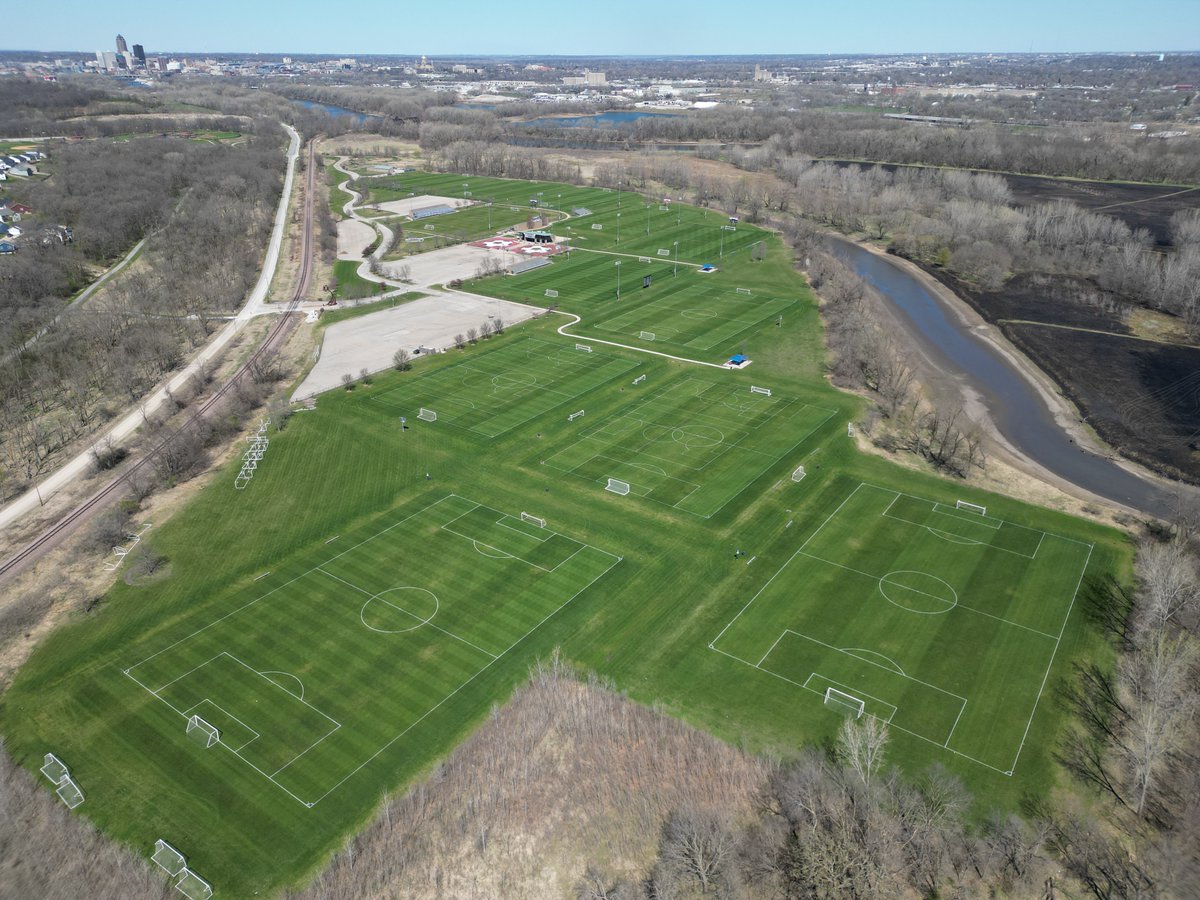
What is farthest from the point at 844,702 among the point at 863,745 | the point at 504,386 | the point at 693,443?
the point at 504,386

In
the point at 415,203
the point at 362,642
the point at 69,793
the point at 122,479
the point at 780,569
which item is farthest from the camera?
the point at 415,203

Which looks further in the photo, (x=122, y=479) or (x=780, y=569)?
(x=122, y=479)

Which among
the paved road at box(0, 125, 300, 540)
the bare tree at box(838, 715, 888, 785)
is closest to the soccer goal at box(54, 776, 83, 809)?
the paved road at box(0, 125, 300, 540)

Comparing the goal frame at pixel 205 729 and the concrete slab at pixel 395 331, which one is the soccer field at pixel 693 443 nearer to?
the concrete slab at pixel 395 331

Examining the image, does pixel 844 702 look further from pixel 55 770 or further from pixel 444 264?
pixel 444 264

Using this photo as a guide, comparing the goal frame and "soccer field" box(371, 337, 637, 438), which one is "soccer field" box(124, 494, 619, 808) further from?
"soccer field" box(371, 337, 637, 438)

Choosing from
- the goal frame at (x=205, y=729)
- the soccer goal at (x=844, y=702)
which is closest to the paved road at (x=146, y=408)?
the goal frame at (x=205, y=729)
